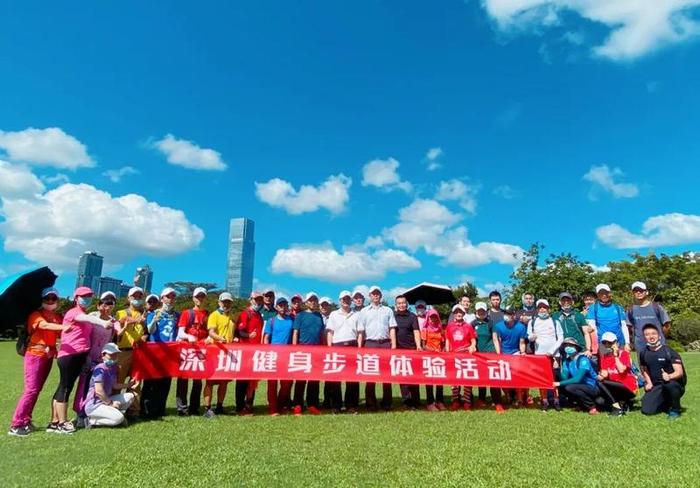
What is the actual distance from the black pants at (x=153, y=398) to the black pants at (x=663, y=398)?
25.3ft

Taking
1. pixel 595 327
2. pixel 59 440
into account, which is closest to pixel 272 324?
pixel 59 440

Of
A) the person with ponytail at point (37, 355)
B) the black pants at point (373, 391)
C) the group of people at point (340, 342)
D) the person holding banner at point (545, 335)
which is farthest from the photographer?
the person holding banner at point (545, 335)

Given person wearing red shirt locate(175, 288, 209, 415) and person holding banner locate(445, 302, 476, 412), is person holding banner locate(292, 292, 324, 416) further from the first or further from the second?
person holding banner locate(445, 302, 476, 412)

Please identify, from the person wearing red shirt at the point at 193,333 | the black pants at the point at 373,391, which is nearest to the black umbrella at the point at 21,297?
the person wearing red shirt at the point at 193,333

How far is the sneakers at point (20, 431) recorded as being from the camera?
20.5 ft

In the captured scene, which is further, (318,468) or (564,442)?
(564,442)

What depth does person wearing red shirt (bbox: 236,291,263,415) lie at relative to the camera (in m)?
8.19

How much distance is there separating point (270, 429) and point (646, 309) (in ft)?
22.3

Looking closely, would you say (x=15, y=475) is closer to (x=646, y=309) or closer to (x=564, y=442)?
(x=564, y=442)

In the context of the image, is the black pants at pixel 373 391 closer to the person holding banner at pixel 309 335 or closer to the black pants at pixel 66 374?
the person holding banner at pixel 309 335

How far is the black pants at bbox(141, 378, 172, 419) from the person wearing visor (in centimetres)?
112

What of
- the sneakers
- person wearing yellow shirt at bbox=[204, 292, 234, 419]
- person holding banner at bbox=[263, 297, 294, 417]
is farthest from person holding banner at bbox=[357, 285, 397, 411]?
the sneakers

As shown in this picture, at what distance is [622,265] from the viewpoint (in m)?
47.9

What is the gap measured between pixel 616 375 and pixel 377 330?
4.14m
